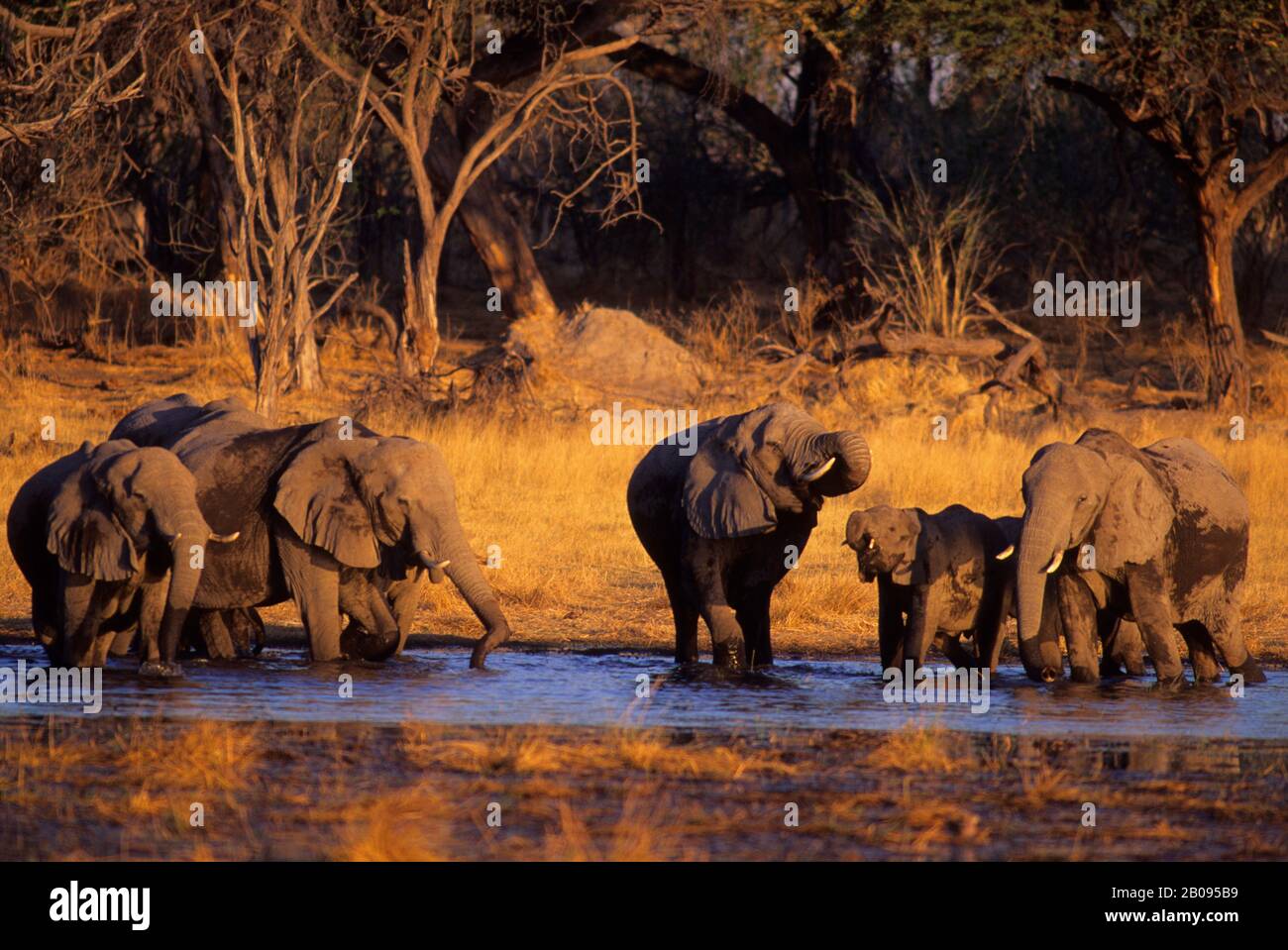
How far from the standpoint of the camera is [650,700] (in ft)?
31.3

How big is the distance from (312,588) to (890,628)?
3032mm

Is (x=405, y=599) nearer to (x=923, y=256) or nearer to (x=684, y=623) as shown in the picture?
(x=684, y=623)

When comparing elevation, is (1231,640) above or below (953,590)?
below

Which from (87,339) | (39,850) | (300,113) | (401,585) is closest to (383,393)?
(300,113)

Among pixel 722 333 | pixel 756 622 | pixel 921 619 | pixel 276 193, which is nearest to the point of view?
pixel 921 619

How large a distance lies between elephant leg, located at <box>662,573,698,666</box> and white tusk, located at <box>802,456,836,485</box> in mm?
1087

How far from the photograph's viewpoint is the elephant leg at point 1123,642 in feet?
34.4

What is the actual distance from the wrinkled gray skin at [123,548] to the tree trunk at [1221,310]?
13.4 m

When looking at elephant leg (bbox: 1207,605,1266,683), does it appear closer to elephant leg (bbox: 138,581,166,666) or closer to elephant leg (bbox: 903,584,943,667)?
elephant leg (bbox: 903,584,943,667)

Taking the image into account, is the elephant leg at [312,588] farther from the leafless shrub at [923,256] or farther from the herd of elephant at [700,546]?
the leafless shrub at [923,256]

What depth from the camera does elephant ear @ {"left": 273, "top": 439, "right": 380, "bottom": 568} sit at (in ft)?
33.6

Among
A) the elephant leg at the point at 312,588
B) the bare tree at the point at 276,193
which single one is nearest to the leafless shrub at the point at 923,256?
the bare tree at the point at 276,193

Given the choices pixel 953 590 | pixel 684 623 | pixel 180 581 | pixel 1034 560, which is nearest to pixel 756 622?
pixel 684 623

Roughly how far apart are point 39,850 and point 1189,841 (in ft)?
12.6
